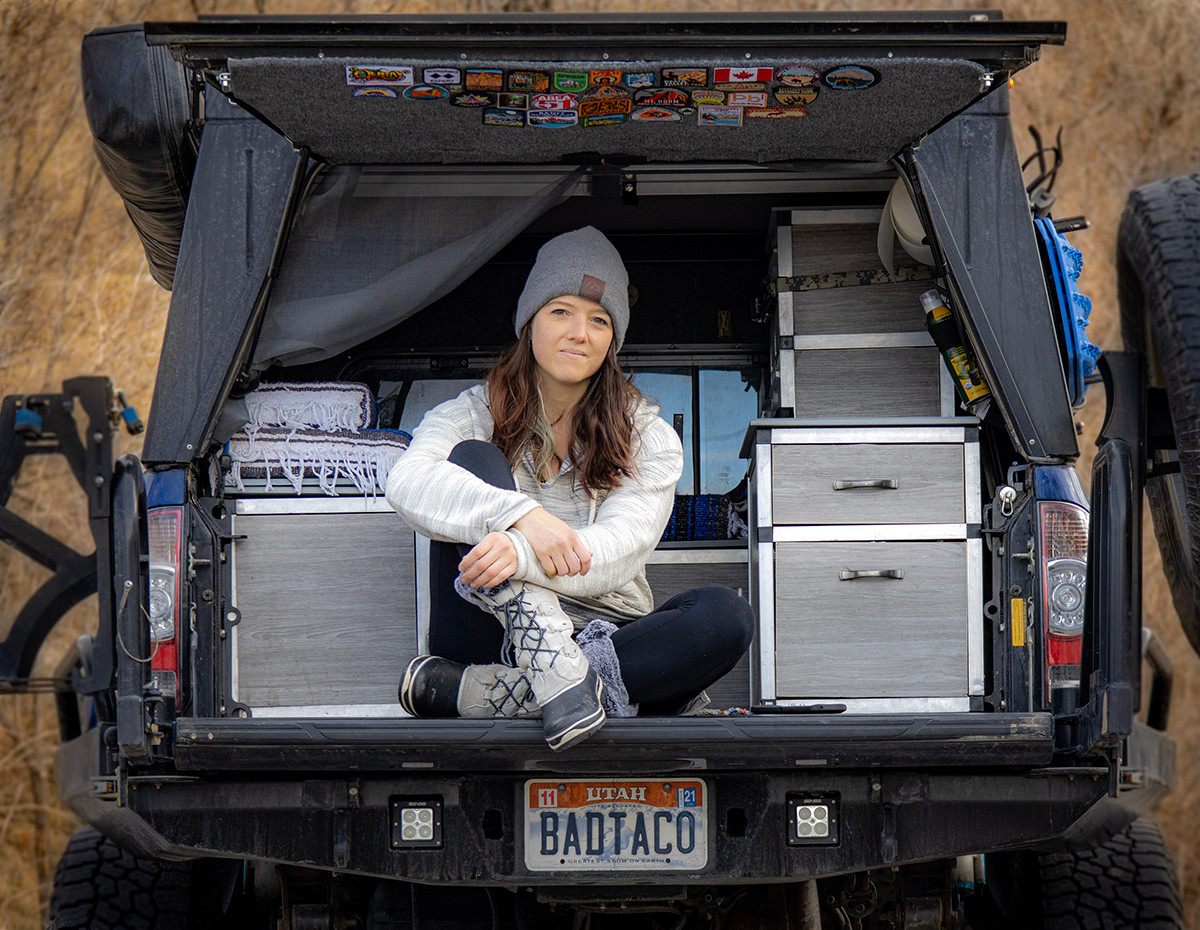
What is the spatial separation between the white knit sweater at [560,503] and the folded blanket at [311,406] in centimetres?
56

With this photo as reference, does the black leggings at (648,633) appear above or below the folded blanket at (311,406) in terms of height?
below

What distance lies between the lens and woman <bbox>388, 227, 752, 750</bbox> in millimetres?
2844

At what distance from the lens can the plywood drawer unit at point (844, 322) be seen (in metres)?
4.07

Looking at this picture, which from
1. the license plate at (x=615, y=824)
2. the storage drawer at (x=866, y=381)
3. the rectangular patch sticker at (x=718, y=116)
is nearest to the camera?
the license plate at (x=615, y=824)

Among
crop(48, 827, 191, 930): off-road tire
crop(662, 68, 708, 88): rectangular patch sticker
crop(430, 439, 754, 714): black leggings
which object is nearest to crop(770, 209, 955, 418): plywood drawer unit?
crop(662, 68, 708, 88): rectangular patch sticker

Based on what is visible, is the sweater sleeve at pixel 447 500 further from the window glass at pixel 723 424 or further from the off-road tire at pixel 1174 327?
the window glass at pixel 723 424

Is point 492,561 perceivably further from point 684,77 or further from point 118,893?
point 118,893

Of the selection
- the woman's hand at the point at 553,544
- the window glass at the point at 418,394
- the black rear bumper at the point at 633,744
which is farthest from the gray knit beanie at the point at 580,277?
the window glass at the point at 418,394

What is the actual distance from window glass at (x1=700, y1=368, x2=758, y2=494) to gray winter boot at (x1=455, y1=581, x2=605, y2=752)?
1905 mm

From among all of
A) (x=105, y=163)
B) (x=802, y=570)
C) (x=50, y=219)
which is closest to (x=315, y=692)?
(x=802, y=570)

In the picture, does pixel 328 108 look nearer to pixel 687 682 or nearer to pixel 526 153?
pixel 526 153

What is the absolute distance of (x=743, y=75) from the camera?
3074 mm

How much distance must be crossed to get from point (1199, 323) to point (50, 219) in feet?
29.5

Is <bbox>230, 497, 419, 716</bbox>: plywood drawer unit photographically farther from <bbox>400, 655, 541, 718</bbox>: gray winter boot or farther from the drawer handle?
the drawer handle
